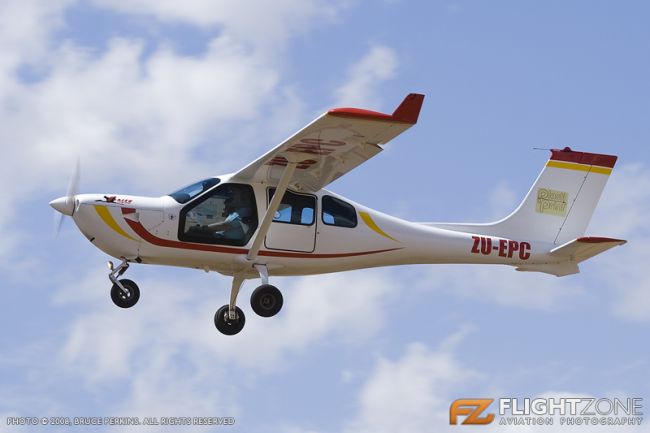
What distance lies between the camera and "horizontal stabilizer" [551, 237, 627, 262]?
2033 cm

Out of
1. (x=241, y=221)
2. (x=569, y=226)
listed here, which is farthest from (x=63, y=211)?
(x=569, y=226)

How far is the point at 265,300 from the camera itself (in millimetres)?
19375

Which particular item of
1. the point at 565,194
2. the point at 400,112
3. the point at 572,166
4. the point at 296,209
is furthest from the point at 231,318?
the point at 572,166

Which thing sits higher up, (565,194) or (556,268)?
(565,194)

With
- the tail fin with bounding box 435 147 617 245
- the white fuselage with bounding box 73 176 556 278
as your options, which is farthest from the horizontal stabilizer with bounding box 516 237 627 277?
the tail fin with bounding box 435 147 617 245

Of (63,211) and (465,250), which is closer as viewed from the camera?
(63,211)

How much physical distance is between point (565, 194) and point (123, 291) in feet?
25.4

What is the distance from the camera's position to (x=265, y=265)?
64.2 feet

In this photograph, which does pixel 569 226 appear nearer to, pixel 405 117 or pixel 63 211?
pixel 405 117

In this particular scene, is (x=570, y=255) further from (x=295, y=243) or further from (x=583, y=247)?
(x=295, y=243)

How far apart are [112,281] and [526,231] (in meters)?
6.89

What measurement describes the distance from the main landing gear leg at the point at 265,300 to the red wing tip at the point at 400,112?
11.2 ft

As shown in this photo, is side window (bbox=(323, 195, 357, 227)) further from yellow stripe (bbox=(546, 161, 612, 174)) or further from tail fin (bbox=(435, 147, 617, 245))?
yellow stripe (bbox=(546, 161, 612, 174))

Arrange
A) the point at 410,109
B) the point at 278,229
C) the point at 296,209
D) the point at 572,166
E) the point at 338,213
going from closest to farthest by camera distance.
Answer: the point at 410,109 < the point at 278,229 < the point at 296,209 < the point at 338,213 < the point at 572,166
